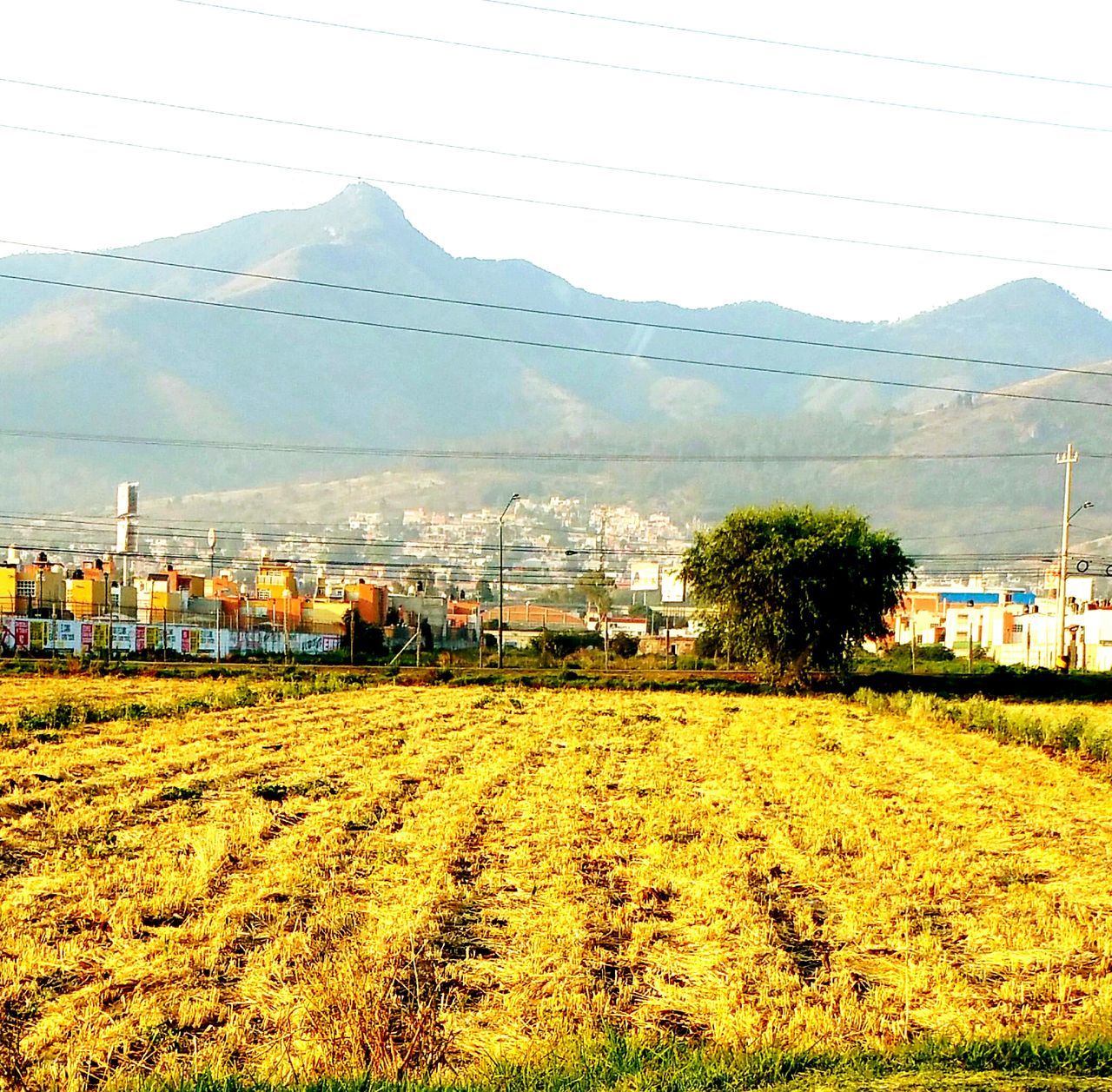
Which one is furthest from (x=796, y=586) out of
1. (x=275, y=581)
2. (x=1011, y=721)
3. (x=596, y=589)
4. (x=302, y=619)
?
(x=596, y=589)

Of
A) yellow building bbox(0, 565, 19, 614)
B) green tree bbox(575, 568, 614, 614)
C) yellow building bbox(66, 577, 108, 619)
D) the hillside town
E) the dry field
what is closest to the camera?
the dry field

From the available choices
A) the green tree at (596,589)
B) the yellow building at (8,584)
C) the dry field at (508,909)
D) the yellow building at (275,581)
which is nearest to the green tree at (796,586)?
the dry field at (508,909)

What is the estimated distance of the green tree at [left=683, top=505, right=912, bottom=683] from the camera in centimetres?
5506

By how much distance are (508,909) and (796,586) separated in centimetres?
4377

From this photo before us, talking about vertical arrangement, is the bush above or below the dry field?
below

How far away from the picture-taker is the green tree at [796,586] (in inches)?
2168

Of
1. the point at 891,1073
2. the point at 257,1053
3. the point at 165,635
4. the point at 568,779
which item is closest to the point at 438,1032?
the point at 257,1053

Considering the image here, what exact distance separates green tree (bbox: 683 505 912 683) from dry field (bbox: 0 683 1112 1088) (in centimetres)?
3068

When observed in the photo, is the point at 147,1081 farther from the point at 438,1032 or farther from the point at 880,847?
the point at 880,847

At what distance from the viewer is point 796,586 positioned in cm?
5500

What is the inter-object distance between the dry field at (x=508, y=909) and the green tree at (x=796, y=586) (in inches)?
1208

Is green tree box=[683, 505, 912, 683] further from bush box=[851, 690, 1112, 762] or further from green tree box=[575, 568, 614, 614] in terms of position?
green tree box=[575, 568, 614, 614]

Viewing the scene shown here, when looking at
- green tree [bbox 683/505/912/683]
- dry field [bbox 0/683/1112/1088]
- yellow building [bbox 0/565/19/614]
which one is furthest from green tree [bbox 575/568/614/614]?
dry field [bbox 0/683/1112/1088]

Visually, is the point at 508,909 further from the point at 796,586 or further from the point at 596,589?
the point at 596,589
